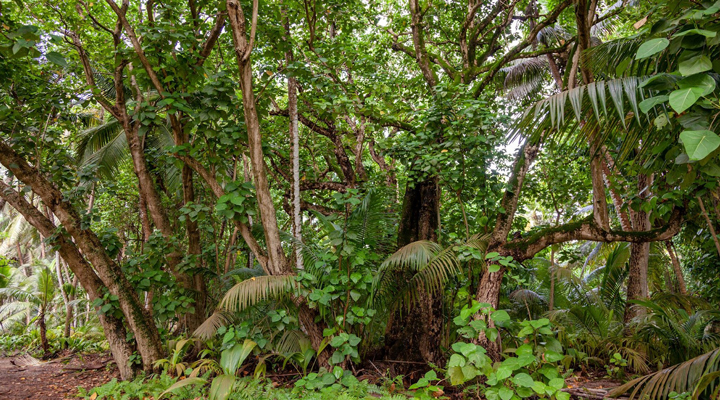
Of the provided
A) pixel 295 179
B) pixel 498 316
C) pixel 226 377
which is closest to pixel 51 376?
pixel 226 377

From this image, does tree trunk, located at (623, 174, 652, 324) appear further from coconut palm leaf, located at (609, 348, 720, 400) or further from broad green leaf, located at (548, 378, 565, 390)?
broad green leaf, located at (548, 378, 565, 390)

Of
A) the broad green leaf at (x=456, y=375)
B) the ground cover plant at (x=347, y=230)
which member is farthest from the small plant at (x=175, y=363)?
the broad green leaf at (x=456, y=375)

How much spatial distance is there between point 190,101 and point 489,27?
185 inches

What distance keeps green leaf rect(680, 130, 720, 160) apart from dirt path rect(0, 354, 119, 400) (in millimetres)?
5893

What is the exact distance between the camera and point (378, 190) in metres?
4.90

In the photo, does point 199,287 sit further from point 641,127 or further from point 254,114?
point 641,127

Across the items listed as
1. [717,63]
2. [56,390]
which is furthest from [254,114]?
[56,390]

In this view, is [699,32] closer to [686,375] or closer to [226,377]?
[686,375]

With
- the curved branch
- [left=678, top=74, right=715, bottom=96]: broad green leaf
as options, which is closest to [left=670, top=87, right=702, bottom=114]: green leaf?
[left=678, top=74, right=715, bottom=96]: broad green leaf

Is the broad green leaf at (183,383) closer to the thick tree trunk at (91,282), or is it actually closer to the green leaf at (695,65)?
the thick tree trunk at (91,282)

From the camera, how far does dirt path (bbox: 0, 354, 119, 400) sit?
511 cm

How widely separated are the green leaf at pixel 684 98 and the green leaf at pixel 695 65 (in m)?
0.08

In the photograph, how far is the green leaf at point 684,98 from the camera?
1.65 m

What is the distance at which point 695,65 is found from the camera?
1.73 metres
